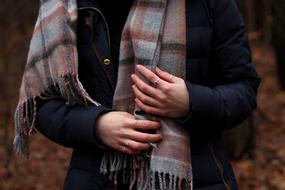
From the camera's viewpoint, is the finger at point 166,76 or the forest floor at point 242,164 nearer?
the finger at point 166,76

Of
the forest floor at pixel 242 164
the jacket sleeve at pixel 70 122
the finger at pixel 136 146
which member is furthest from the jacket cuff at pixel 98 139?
the forest floor at pixel 242 164

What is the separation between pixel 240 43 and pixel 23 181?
4.94 metres

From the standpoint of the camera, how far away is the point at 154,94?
1.99 m

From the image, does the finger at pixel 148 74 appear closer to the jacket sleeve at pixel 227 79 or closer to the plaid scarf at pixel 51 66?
the jacket sleeve at pixel 227 79

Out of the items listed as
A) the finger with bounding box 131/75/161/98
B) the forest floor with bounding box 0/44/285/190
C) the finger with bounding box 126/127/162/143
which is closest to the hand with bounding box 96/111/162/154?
the finger with bounding box 126/127/162/143

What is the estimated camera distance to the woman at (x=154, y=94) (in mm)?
2021

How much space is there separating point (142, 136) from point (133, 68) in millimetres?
267

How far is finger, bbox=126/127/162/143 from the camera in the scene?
2004 millimetres

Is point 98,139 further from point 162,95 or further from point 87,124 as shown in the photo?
point 162,95

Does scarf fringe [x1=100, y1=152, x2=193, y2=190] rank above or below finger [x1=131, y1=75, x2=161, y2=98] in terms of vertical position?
below

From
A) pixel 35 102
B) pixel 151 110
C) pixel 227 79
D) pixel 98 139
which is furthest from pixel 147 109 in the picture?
pixel 35 102

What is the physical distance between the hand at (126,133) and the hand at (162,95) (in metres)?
0.06

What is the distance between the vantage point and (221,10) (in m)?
2.12

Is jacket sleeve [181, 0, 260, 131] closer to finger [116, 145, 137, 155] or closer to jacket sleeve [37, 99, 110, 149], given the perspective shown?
finger [116, 145, 137, 155]
